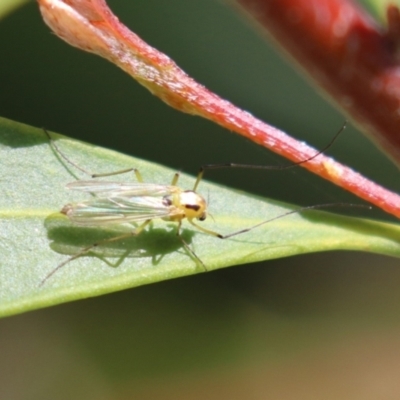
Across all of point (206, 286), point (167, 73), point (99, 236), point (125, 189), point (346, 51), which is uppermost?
point (346, 51)

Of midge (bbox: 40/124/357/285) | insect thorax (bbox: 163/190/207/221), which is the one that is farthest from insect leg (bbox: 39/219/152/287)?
insect thorax (bbox: 163/190/207/221)

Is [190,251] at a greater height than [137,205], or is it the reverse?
[190,251]

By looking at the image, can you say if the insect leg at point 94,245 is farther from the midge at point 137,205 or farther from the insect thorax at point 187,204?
the insect thorax at point 187,204

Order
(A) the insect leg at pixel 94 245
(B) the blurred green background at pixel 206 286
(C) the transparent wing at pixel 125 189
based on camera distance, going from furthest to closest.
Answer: (B) the blurred green background at pixel 206 286 < (C) the transparent wing at pixel 125 189 < (A) the insect leg at pixel 94 245

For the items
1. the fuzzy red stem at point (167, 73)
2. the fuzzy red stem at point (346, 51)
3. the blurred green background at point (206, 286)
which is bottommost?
the blurred green background at point (206, 286)

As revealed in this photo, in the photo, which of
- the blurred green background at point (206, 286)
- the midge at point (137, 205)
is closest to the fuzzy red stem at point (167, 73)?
the midge at point (137, 205)

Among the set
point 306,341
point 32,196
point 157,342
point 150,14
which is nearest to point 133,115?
point 150,14

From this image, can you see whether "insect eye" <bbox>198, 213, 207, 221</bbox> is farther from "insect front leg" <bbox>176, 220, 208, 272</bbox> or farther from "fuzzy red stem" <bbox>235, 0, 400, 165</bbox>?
"fuzzy red stem" <bbox>235, 0, 400, 165</bbox>

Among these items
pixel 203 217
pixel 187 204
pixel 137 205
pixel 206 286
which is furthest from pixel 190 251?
pixel 206 286

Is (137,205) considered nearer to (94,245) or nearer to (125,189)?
(125,189)
